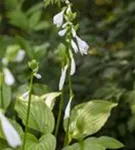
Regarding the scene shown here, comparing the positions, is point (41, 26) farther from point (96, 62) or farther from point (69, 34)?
point (69, 34)

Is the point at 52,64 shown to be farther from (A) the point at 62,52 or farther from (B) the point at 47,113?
(A) the point at 62,52

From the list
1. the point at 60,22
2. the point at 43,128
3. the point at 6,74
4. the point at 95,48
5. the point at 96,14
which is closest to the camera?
the point at 6,74

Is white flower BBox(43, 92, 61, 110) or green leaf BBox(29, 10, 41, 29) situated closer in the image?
white flower BBox(43, 92, 61, 110)

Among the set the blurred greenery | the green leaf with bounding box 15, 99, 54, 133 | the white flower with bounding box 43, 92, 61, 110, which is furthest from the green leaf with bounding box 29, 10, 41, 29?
the green leaf with bounding box 15, 99, 54, 133

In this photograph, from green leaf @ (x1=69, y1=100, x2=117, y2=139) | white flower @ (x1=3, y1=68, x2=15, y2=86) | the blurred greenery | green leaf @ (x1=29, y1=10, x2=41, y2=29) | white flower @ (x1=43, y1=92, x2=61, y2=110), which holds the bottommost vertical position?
the blurred greenery

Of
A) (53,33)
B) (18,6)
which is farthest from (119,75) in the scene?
(18,6)

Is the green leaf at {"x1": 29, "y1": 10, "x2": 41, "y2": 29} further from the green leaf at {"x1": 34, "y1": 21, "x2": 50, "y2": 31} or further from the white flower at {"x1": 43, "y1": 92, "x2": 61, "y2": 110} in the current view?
the white flower at {"x1": 43, "y1": 92, "x2": 61, "y2": 110}

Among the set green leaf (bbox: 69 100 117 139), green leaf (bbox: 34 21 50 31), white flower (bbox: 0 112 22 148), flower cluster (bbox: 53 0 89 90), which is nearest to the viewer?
white flower (bbox: 0 112 22 148)

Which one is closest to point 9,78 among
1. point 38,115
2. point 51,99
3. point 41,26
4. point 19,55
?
point 19,55
